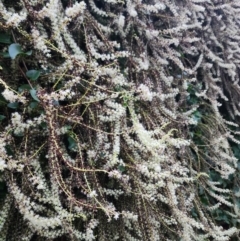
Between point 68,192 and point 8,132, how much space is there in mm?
244

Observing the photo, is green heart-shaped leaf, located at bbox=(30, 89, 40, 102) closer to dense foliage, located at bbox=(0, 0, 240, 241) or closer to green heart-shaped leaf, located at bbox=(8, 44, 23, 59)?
dense foliage, located at bbox=(0, 0, 240, 241)

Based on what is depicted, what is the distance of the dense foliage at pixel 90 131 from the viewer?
3.41 ft

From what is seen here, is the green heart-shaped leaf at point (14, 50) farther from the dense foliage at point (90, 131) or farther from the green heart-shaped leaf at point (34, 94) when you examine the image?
the green heart-shaped leaf at point (34, 94)

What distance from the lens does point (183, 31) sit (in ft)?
6.52

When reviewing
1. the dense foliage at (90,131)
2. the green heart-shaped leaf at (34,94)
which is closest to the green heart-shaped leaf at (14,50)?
the dense foliage at (90,131)

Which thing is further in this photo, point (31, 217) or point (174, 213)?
point (174, 213)

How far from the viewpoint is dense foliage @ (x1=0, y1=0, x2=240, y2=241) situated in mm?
1039

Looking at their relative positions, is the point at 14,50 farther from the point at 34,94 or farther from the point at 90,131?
the point at 90,131

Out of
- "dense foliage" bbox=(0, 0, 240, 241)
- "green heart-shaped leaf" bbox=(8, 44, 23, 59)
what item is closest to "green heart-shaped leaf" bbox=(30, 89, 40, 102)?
"dense foliage" bbox=(0, 0, 240, 241)

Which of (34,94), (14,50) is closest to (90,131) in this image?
(34,94)

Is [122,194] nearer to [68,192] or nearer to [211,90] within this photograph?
[68,192]

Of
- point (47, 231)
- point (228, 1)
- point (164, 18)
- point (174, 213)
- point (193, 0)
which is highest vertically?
point (228, 1)

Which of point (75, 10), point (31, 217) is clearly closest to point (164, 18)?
point (75, 10)

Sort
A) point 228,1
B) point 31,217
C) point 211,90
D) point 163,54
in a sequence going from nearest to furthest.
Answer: point 31,217 < point 163,54 < point 211,90 < point 228,1
